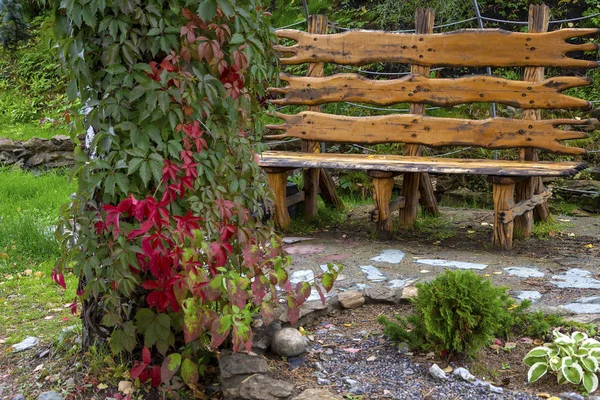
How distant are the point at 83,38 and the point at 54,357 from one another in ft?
4.96

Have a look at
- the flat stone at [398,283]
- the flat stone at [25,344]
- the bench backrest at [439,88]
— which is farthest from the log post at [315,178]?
the flat stone at [25,344]

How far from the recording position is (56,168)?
8766 millimetres

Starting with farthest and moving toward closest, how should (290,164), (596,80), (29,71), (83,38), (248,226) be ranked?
(29,71), (596,80), (290,164), (248,226), (83,38)

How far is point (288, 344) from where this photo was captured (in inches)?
127

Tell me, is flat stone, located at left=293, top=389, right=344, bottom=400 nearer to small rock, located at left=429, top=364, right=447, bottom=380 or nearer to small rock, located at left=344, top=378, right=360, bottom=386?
small rock, located at left=344, top=378, right=360, bottom=386

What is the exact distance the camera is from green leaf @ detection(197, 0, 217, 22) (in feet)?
9.14

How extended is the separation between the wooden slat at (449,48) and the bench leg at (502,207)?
1.29m

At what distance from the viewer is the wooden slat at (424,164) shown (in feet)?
17.5

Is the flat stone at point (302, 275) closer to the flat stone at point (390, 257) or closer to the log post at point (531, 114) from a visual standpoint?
the flat stone at point (390, 257)

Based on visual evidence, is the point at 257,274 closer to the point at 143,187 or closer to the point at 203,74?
the point at 143,187

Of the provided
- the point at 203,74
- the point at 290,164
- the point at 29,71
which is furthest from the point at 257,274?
the point at 29,71

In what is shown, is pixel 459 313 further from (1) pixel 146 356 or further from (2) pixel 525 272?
(2) pixel 525 272

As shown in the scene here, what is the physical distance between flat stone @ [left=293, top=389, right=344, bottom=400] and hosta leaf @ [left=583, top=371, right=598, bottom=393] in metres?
1.03

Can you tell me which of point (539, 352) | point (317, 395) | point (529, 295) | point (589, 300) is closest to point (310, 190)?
point (529, 295)
